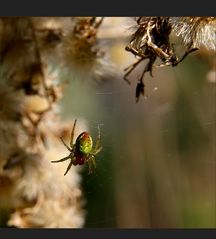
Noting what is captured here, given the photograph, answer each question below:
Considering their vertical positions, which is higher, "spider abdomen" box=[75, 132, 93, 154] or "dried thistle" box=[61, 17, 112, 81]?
"dried thistle" box=[61, 17, 112, 81]

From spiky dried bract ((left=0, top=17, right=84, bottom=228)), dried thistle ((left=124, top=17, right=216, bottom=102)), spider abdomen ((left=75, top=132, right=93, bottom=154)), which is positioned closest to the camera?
dried thistle ((left=124, top=17, right=216, bottom=102))

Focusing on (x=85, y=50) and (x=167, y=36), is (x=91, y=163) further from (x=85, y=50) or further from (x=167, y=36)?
(x=167, y=36)

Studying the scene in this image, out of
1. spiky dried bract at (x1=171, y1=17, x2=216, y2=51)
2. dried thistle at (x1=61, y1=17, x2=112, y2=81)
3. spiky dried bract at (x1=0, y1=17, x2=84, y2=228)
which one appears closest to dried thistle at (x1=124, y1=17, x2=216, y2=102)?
spiky dried bract at (x1=171, y1=17, x2=216, y2=51)

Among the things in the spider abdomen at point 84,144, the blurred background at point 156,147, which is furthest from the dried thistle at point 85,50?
the spider abdomen at point 84,144

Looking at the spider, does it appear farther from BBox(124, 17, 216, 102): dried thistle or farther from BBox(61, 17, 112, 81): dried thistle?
BBox(124, 17, 216, 102): dried thistle

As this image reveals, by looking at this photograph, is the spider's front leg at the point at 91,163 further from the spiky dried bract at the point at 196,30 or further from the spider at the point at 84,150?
the spiky dried bract at the point at 196,30

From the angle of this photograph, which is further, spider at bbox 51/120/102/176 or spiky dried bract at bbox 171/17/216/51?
spider at bbox 51/120/102/176

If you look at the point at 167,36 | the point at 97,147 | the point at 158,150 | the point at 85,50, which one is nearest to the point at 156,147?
the point at 158,150
